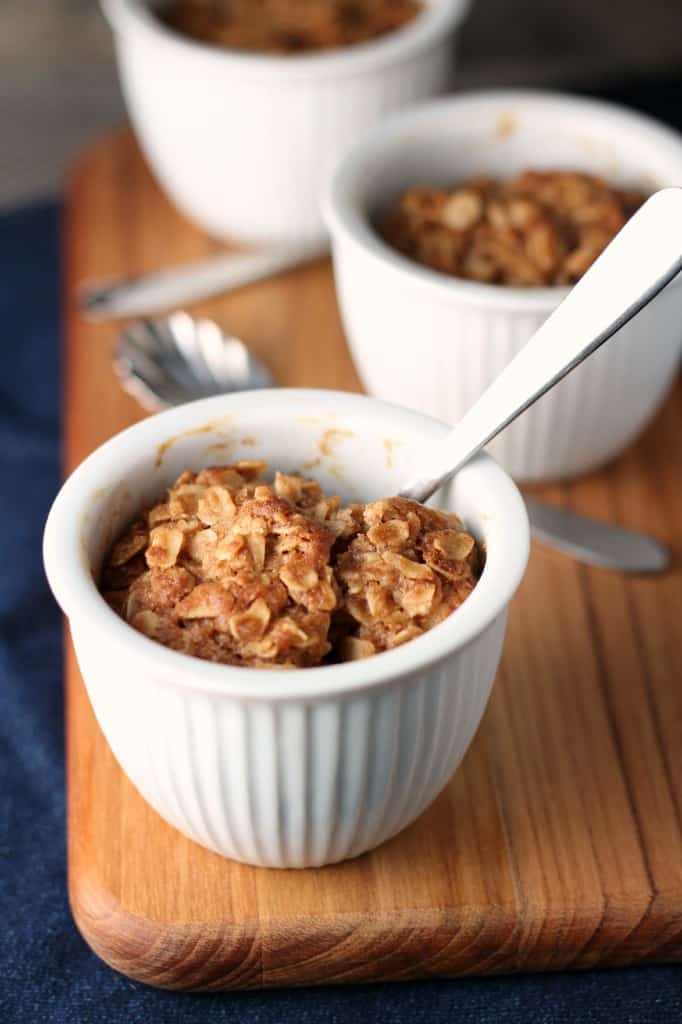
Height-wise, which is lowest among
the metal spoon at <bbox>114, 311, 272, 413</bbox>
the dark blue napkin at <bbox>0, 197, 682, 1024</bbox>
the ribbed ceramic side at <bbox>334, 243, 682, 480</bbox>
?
the dark blue napkin at <bbox>0, 197, 682, 1024</bbox>

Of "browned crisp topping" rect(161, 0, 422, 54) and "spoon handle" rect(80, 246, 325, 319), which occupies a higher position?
"browned crisp topping" rect(161, 0, 422, 54)

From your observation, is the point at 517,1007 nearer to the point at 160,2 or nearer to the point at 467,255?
the point at 467,255

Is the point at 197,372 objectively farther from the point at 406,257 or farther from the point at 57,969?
the point at 57,969

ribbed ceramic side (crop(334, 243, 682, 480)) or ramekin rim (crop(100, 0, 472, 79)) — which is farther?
Answer: ramekin rim (crop(100, 0, 472, 79))

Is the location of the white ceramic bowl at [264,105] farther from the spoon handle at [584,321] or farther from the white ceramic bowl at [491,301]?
the spoon handle at [584,321]

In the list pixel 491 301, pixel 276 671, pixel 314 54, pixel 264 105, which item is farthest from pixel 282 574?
pixel 314 54

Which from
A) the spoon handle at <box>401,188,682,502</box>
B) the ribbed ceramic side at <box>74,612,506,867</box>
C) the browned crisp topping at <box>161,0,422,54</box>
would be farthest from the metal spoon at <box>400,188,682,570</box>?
the browned crisp topping at <box>161,0,422,54</box>

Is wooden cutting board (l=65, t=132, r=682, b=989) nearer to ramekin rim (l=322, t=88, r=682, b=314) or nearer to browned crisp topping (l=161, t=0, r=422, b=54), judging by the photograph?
ramekin rim (l=322, t=88, r=682, b=314)
